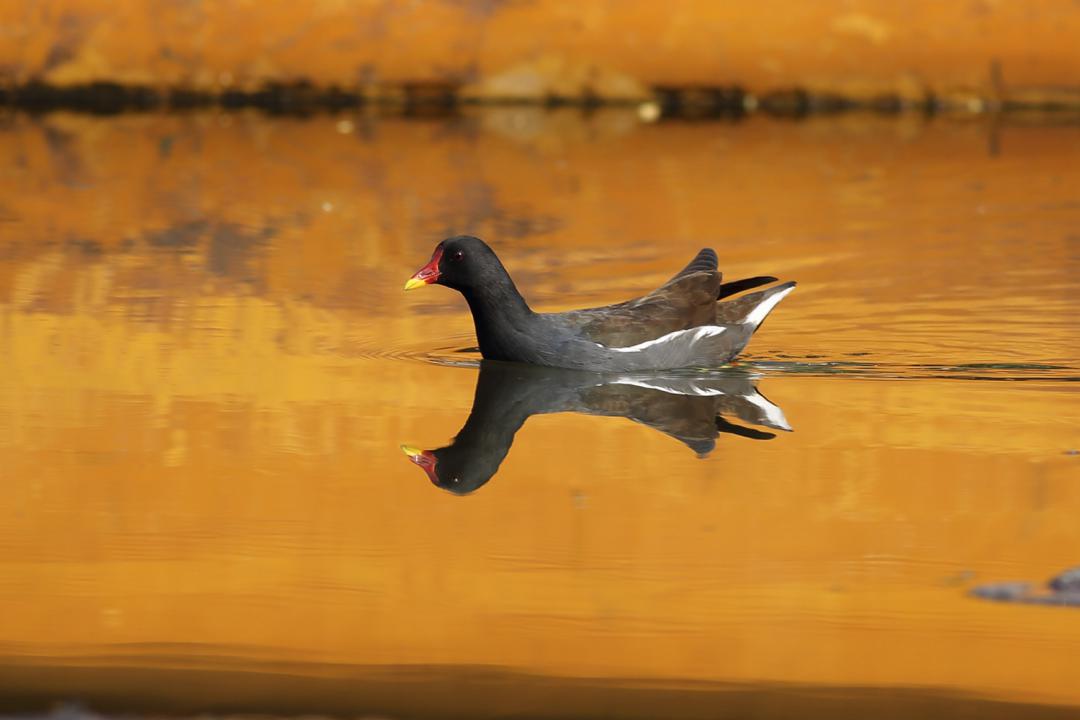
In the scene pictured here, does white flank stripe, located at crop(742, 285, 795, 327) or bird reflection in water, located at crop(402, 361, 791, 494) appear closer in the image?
bird reflection in water, located at crop(402, 361, 791, 494)

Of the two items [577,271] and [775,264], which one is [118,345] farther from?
[775,264]

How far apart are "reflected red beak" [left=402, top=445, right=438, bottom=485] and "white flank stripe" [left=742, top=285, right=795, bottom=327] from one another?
2.16m

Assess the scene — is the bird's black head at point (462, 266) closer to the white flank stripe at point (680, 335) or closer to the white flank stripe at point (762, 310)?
the white flank stripe at point (680, 335)

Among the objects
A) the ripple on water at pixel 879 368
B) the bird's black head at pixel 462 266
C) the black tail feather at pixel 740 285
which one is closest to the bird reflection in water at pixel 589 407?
the ripple on water at pixel 879 368

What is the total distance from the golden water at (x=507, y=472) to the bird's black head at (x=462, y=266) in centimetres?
30

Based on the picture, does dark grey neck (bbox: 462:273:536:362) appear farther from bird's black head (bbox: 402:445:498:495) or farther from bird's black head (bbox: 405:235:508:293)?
bird's black head (bbox: 402:445:498:495)

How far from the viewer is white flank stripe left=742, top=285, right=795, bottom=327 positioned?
7906mm

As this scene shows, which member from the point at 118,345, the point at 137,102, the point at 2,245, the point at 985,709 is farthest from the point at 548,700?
the point at 137,102

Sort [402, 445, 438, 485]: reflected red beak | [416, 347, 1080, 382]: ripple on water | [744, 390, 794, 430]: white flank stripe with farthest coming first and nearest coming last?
[416, 347, 1080, 382]: ripple on water → [744, 390, 794, 430]: white flank stripe → [402, 445, 438, 485]: reflected red beak

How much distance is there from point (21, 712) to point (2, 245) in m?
6.87

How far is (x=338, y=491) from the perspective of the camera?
5.54 meters

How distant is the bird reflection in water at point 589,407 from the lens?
5961 millimetres

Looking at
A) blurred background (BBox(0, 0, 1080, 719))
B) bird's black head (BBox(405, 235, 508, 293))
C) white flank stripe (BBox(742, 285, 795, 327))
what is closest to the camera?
blurred background (BBox(0, 0, 1080, 719))

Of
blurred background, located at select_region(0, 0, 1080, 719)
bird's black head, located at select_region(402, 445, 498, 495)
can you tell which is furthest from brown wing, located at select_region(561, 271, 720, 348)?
bird's black head, located at select_region(402, 445, 498, 495)
